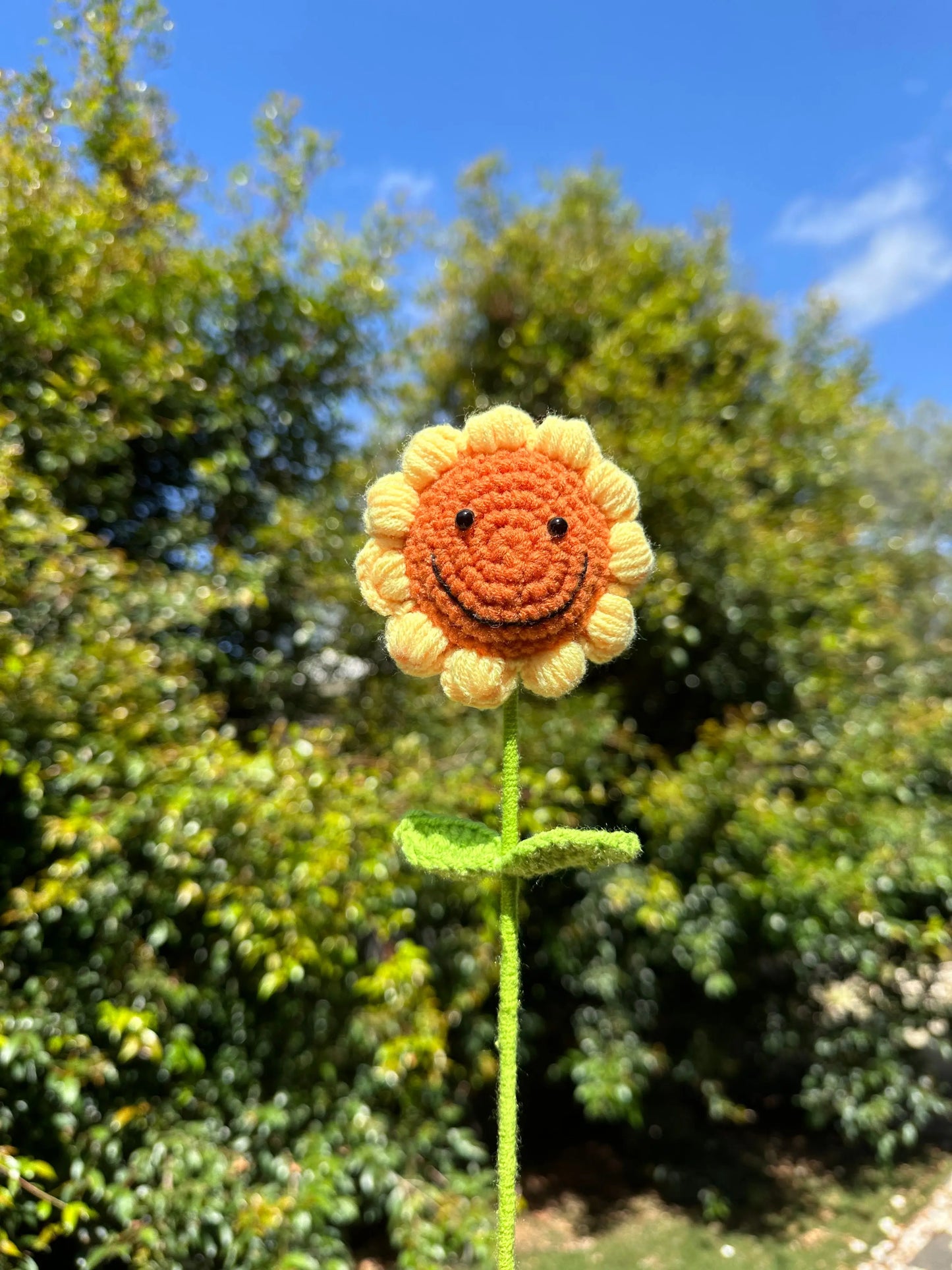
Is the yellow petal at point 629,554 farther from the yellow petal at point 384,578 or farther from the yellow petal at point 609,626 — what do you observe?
the yellow petal at point 384,578

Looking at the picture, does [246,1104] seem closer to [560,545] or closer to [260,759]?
[260,759]

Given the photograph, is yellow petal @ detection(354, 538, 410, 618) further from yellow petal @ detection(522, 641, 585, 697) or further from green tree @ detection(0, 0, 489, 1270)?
green tree @ detection(0, 0, 489, 1270)

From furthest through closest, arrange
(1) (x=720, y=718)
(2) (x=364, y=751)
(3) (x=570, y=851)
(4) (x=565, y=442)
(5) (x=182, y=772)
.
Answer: (1) (x=720, y=718) < (2) (x=364, y=751) < (5) (x=182, y=772) < (4) (x=565, y=442) < (3) (x=570, y=851)

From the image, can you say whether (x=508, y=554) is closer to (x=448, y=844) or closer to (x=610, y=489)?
(x=610, y=489)

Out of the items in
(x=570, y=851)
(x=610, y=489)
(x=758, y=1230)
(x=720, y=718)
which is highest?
(x=720, y=718)

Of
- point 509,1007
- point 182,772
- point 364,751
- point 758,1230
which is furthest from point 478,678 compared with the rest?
point 758,1230

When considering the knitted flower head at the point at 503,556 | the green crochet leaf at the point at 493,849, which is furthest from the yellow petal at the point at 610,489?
the green crochet leaf at the point at 493,849

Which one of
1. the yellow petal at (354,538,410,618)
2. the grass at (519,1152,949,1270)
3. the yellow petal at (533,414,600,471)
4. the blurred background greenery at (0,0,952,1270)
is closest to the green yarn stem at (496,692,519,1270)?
the yellow petal at (354,538,410,618)
